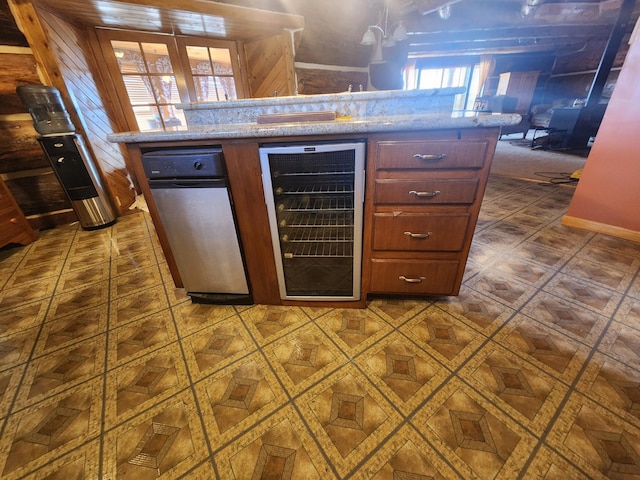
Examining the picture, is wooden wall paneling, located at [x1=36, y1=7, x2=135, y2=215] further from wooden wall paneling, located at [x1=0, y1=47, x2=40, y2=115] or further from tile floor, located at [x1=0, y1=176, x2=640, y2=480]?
tile floor, located at [x1=0, y1=176, x2=640, y2=480]

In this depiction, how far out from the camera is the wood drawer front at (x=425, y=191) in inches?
41.9

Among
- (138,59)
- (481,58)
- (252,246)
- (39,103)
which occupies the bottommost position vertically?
(252,246)

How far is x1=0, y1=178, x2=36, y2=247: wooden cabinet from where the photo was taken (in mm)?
2123

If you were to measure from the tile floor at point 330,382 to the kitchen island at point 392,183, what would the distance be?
24cm

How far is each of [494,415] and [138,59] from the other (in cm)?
468

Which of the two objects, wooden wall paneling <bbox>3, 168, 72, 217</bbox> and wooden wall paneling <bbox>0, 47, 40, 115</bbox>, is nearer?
wooden wall paneling <bbox>0, 47, 40, 115</bbox>

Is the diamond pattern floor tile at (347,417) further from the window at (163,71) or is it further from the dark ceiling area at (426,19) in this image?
the window at (163,71)

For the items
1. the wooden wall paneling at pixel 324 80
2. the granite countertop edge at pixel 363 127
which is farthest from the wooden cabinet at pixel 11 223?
the wooden wall paneling at pixel 324 80

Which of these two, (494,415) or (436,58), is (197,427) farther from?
(436,58)

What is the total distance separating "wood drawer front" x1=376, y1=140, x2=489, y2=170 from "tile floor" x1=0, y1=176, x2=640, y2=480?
772 millimetres

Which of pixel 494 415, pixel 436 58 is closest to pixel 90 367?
pixel 494 415

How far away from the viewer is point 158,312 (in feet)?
4.75

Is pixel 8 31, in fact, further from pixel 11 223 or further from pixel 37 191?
pixel 11 223

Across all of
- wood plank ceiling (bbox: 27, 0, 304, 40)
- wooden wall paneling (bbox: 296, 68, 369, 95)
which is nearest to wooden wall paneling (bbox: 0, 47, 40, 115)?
wood plank ceiling (bbox: 27, 0, 304, 40)
